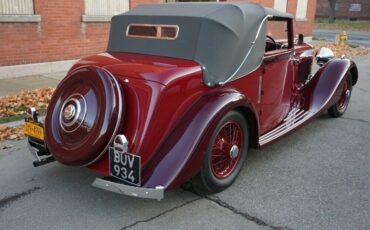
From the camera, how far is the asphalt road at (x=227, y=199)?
3273mm

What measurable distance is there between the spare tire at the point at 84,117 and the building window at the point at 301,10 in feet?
54.7

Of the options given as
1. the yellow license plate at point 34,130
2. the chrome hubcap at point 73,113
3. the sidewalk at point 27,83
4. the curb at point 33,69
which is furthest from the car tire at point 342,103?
the curb at point 33,69

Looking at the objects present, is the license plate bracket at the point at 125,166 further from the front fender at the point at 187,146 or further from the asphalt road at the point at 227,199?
the asphalt road at the point at 227,199

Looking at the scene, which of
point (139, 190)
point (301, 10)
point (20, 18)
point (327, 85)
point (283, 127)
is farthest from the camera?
point (301, 10)

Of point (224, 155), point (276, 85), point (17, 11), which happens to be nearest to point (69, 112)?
point (224, 155)

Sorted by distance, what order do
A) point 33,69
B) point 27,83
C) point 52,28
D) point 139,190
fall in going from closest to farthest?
point 139,190 < point 27,83 < point 33,69 < point 52,28

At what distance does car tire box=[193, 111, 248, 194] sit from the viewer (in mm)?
3527

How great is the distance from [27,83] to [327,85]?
550cm

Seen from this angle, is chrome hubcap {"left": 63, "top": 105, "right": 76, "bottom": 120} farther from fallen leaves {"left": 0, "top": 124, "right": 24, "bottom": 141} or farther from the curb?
the curb

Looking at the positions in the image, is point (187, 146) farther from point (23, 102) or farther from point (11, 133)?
point (23, 102)

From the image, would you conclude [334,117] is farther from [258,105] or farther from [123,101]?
[123,101]

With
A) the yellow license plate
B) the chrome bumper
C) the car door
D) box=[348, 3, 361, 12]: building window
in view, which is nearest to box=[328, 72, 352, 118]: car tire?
the car door

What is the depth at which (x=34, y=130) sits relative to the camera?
3.93 metres

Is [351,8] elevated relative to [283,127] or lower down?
elevated
